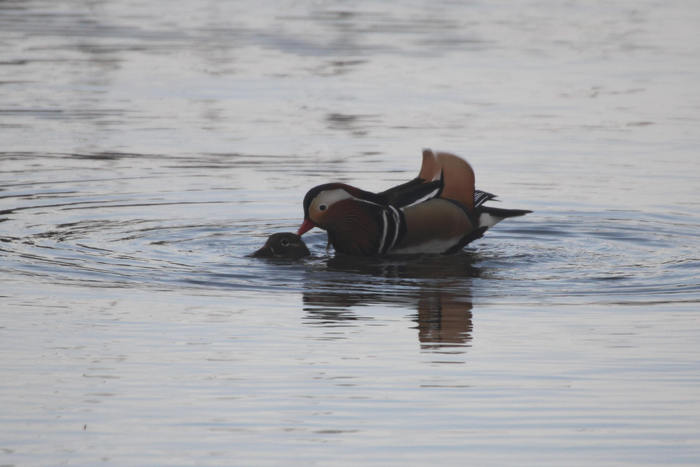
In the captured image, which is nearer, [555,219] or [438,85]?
[555,219]

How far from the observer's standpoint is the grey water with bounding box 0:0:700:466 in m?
6.54

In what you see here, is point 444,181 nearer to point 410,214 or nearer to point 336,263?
point 410,214

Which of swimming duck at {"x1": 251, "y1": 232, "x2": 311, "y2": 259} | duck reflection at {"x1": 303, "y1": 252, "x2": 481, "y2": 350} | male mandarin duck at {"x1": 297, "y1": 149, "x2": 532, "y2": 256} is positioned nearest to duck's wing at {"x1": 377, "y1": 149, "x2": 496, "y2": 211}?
male mandarin duck at {"x1": 297, "y1": 149, "x2": 532, "y2": 256}

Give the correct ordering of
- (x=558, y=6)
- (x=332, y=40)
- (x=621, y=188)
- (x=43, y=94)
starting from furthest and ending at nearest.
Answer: (x=558, y=6)
(x=332, y=40)
(x=43, y=94)
(x=621, y=188)

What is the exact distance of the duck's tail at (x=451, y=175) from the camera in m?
11.1

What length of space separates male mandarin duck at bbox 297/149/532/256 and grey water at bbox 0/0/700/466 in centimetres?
15

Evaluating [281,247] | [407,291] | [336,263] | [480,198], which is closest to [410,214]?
[336,263]

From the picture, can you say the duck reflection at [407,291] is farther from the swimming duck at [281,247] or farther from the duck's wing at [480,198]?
the duck's wing at [480,198]

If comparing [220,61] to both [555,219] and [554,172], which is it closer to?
[554,172]

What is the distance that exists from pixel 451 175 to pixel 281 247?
1.43 m

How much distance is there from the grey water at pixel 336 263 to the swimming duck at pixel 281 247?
197mm

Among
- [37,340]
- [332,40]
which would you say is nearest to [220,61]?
[332,40]

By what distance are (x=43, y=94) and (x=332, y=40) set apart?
6508mm

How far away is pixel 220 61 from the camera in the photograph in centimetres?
2109
